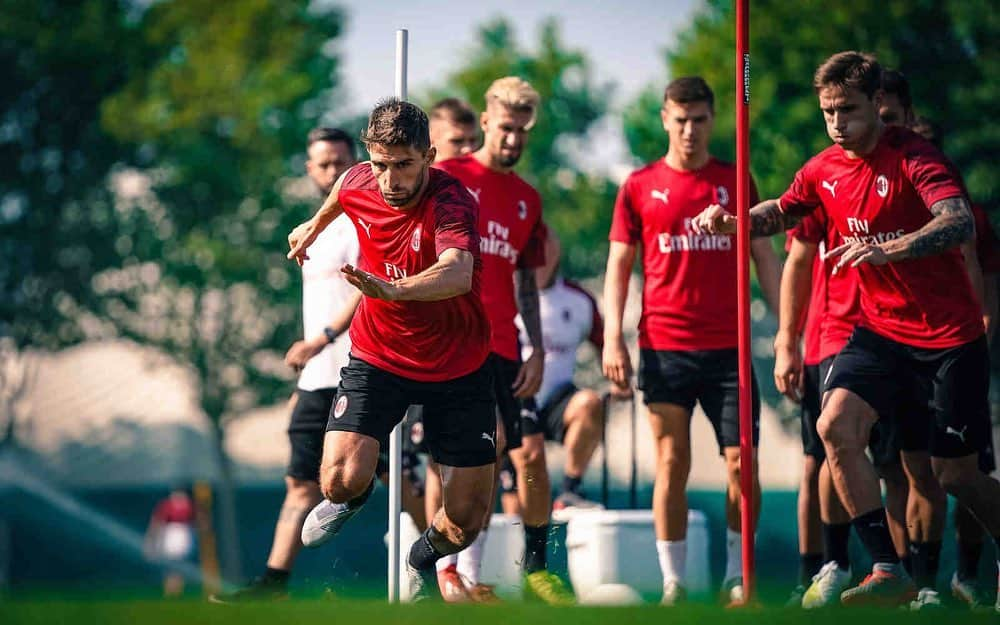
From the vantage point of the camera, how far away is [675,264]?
28.8 feet

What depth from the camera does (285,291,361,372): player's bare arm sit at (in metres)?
8.66

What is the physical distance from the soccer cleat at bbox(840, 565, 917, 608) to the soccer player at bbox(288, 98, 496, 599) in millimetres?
1799

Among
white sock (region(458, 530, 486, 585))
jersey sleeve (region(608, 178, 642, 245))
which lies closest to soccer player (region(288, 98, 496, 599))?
white sock (region(458, 530, 486, 585))

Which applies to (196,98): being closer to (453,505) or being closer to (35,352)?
(35,352)

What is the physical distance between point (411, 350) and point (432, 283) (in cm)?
76

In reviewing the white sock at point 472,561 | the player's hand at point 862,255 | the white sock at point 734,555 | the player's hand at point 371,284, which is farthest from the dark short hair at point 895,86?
the player's hand at point 371,284

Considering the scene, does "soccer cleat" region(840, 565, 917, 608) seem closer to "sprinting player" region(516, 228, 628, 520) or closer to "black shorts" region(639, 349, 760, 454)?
"black shorts" region(639, 349, 760, 454)

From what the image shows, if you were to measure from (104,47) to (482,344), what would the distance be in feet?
94.6

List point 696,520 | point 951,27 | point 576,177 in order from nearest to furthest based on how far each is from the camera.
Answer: point 696,520
point 951,27
point 576,177

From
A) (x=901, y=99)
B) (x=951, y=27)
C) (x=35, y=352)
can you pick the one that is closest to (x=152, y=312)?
(x=35, y=352)

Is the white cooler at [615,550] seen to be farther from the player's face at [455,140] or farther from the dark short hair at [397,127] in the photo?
the dark short hair at [397,127]

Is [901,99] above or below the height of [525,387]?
above

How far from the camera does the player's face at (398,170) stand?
6.88 m

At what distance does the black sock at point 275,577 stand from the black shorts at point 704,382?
2272mm
